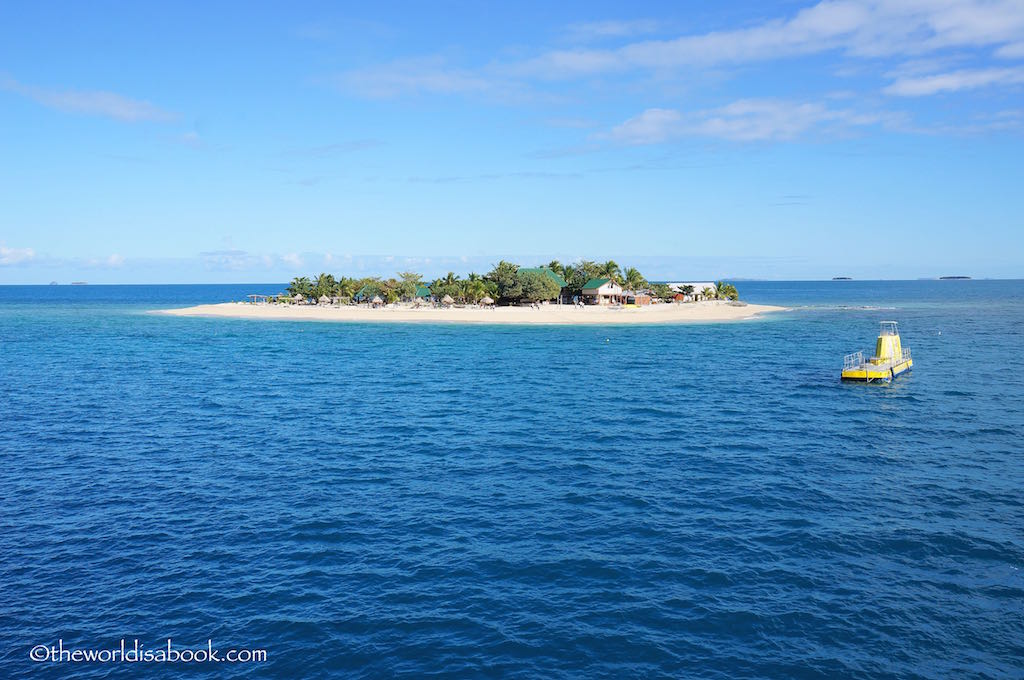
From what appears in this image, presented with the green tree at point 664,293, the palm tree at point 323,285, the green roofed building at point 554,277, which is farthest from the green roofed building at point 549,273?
the palm tree at point 323,285

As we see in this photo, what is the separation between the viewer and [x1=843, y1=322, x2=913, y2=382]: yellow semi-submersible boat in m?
56.5

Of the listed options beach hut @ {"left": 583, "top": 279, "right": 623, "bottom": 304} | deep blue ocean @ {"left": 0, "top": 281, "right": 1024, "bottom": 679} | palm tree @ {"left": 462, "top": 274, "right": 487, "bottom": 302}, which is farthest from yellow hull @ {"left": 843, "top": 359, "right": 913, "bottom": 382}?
palm tree @ {"left": 462, "top": 274, "right": 487, "bottom": 302}

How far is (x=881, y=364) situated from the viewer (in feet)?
197

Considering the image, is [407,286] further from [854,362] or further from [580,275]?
[854,362]

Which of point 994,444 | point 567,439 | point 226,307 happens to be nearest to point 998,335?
point 994,444

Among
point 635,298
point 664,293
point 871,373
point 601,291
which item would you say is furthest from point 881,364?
point 664,293

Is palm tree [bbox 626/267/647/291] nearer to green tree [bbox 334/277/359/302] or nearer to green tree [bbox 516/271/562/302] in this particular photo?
green tree [bbox 516/271/562/302]

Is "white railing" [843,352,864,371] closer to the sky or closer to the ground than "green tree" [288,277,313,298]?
closer to the ground

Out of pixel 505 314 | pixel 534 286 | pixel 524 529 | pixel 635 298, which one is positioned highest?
pixel 534 286

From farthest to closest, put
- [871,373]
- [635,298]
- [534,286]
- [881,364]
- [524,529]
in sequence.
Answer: [635,298], [534,286], [881,364], [871,373], [524,529]

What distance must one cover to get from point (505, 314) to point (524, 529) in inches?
4364

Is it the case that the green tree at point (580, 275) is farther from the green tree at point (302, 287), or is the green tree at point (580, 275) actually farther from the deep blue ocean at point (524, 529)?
the deep blue ocean at point (524, 529)

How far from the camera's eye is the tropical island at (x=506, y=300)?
135875 mm

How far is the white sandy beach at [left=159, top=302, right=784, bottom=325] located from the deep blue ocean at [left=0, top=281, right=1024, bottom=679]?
74.7 metres
